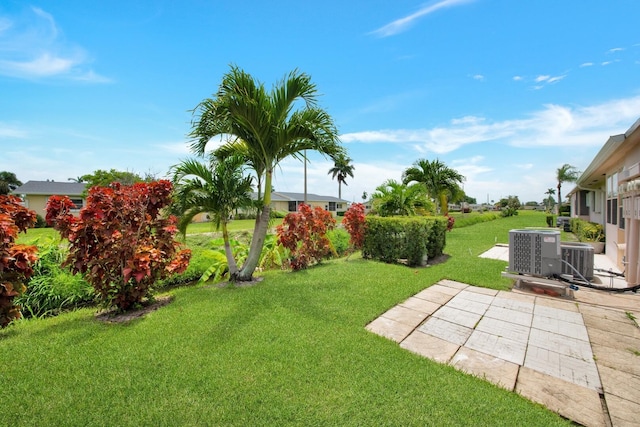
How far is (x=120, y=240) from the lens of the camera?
3652mm

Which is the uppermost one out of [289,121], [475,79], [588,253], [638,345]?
[475,79]

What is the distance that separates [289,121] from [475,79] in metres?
7.95

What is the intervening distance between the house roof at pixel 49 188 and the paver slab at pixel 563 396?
3260 centimetres

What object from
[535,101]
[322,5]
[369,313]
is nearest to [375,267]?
Answer: [369,313]

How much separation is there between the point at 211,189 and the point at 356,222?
4158 millimetres

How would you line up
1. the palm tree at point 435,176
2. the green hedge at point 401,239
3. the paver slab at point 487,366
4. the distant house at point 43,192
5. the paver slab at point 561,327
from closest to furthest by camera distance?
→ 1. the paver slab at point 487,366
2. the paver slab at point 561,327
3. the green hedge at point 401,239
4. the palm tree at point 435,176
5. the distant house at point 43,192

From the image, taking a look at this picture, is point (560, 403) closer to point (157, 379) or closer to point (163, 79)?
point (157, 379)

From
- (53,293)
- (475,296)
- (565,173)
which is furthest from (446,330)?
(565,173)

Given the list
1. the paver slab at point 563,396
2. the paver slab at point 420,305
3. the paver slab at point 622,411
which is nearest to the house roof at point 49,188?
the paver slab at point 420,305

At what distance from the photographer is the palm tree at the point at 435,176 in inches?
659

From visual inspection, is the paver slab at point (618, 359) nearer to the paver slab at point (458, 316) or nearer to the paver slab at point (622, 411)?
the paver slab at point (622, 411)

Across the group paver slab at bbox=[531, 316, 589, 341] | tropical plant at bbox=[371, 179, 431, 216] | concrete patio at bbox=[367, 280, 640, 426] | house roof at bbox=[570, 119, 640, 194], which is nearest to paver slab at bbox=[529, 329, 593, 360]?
concrete patio at bbox=[367, 280, 640, 426]

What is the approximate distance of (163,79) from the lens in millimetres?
7766

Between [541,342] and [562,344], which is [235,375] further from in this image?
[562,344]
